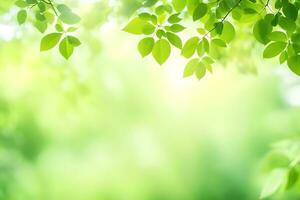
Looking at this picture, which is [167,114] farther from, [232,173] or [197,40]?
[197,40]

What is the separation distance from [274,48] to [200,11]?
0.62 feet

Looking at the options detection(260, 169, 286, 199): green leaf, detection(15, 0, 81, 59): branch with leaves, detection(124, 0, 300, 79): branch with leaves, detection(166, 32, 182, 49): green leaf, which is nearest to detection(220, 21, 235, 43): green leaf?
detection(124, 0, 300, 79): branch with leaves

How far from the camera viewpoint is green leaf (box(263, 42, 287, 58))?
121cm

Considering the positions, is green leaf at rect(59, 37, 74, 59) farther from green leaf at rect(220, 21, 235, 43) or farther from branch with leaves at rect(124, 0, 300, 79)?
green leaf at rect(220, 21, 235, 43)

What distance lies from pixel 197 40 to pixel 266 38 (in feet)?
0.51

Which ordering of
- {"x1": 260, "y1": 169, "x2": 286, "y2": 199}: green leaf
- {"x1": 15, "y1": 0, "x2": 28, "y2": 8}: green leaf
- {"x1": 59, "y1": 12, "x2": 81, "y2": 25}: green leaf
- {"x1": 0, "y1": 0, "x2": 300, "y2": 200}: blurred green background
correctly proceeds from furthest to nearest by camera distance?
1. {"x1": 0, "y1": 0, "x2": 300, "y2": 200}: blurred green background
2. {"x1": 260, "y1": 169, "x2": 286, "y2": 199}: green leaf
3. {"x1": 15, "y1": 0, "x2": 28, "y2": 8}: green leaf
4. {"x1": 59, "y1": 12, "x2": 81, "y2": 25}: green leaf

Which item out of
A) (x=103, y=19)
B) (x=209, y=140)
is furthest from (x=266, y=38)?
(x=209, y=140)

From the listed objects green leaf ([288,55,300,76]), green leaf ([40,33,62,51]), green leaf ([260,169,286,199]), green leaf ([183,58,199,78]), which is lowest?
green leaf ([260,169,286,199])

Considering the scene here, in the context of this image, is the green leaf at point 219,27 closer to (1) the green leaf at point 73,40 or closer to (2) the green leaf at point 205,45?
(2) the green leaf at point 205,45

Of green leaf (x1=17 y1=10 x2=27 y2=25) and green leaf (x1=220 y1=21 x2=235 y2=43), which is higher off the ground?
green leaf (x1=17 y1=10 x2=27 y2=25)

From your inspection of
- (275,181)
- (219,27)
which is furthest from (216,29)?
(275,181)

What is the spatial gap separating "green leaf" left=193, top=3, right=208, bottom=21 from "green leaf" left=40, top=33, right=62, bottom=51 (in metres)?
0.32

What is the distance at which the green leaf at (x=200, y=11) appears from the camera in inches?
46.9

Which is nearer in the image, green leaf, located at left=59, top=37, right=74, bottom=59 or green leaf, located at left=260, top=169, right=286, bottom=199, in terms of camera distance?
green leaf, located at left=59, top=37, right=74, bottom=59
